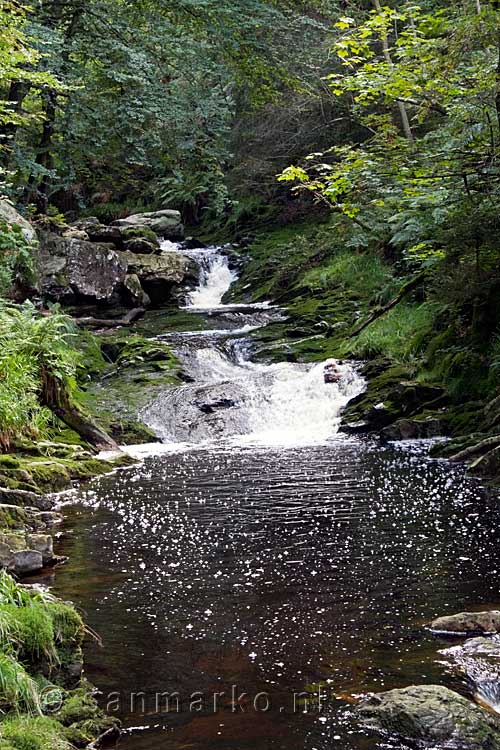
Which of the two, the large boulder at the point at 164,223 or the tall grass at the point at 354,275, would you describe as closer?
the tall grass at the point at 354,275

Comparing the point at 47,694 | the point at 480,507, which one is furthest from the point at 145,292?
the point at 47,694

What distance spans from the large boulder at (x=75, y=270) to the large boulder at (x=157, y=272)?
1.21m

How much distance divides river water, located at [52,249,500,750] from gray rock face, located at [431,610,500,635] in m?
0.15

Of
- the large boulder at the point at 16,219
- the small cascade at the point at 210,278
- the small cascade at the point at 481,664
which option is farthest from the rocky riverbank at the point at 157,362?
the large boulder at the point at 16,219

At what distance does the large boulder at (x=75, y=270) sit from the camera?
75.9 ft

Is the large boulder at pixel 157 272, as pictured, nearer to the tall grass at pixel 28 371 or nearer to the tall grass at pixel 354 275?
the tall grass at pixel 354 275

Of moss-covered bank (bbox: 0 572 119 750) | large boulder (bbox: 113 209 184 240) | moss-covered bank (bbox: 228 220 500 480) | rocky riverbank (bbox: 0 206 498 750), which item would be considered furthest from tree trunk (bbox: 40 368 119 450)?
large boulder (bbox: 113 209 184 240)

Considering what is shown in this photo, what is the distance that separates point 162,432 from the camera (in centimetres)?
1522

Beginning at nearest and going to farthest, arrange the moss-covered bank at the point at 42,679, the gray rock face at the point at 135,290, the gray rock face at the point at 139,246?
the moss-covered bank at the point at 42,679 < the gray rock face at the point at 135,290 < the gray rock face at the point at 139,246

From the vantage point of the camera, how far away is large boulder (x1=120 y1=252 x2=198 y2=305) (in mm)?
25797

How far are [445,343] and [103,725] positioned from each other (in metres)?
13.1

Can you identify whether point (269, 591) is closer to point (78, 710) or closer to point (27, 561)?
point (27, 561)

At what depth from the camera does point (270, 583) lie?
617 centimetres

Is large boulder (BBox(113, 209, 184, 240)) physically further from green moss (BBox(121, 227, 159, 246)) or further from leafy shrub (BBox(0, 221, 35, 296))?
leafy shrub (BBox(0, 221, 35, 296))
